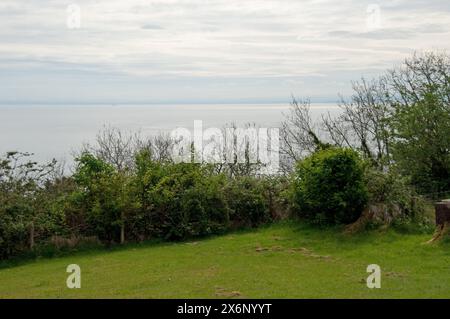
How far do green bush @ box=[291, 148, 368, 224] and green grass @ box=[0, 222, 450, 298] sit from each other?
71 cm

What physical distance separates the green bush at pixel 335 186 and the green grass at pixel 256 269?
706 millimetres

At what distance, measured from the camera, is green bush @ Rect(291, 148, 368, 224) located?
15781 mm

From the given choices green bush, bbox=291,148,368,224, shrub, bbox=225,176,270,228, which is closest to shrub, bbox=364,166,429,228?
green bush, bbox=291,148,368,224

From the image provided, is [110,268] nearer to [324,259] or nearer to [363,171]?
[324,259]

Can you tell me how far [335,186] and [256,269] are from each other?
5.16 m

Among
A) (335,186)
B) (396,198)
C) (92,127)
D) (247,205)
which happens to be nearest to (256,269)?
(335,186)

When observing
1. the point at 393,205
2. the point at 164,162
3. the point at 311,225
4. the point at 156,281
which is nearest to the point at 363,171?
the point at 393,205

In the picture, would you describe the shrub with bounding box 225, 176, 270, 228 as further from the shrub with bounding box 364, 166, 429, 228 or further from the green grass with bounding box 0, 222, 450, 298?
the shrub with bounding box 364, 166, 429, 228

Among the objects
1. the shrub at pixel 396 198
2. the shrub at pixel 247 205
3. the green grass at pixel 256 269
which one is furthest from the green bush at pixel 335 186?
the shrub at pixel 247 205

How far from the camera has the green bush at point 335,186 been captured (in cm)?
1578

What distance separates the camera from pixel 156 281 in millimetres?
11023

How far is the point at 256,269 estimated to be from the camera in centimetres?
1185

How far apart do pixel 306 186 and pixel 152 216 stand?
5.09 metres

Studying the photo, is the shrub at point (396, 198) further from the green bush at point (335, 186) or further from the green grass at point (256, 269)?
the green grass at point (256, 269)
